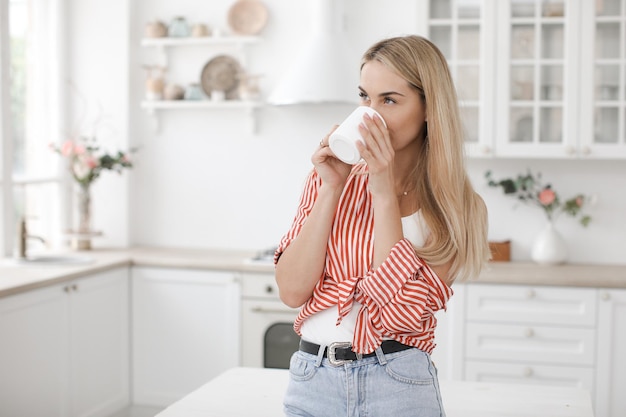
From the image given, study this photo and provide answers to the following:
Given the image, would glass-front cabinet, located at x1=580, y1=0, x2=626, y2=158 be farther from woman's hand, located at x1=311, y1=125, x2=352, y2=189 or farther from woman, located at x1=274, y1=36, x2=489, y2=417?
woman's hand, located at x1=311, y1=125, x2=352, y2=189

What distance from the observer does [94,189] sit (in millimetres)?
4535

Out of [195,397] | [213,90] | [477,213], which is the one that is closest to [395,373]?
[477,213]

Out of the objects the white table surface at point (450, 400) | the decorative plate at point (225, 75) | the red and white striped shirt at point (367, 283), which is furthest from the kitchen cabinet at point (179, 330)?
the red and white striped shirt at point (367, 283)

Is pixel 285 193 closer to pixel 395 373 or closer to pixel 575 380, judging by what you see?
pixel 575 380

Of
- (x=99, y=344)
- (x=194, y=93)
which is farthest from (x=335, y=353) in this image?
(x=194, y=93)

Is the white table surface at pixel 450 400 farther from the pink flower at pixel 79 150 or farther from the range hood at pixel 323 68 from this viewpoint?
the pink flower at pixel 79 150

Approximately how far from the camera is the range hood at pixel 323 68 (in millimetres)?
3852

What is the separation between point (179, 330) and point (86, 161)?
0.99m

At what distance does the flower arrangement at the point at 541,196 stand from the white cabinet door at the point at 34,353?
2.08 meters

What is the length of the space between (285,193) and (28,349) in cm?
161

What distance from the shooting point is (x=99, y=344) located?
3793 millimetres

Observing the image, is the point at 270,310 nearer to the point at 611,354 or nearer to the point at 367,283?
the point at 611,354

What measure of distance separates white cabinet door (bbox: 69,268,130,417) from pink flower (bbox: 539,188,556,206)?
6.58ft

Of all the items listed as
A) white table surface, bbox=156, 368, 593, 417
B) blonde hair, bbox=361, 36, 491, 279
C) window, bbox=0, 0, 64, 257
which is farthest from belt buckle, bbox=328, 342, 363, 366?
window, bbox=0, 0, 64, 257
